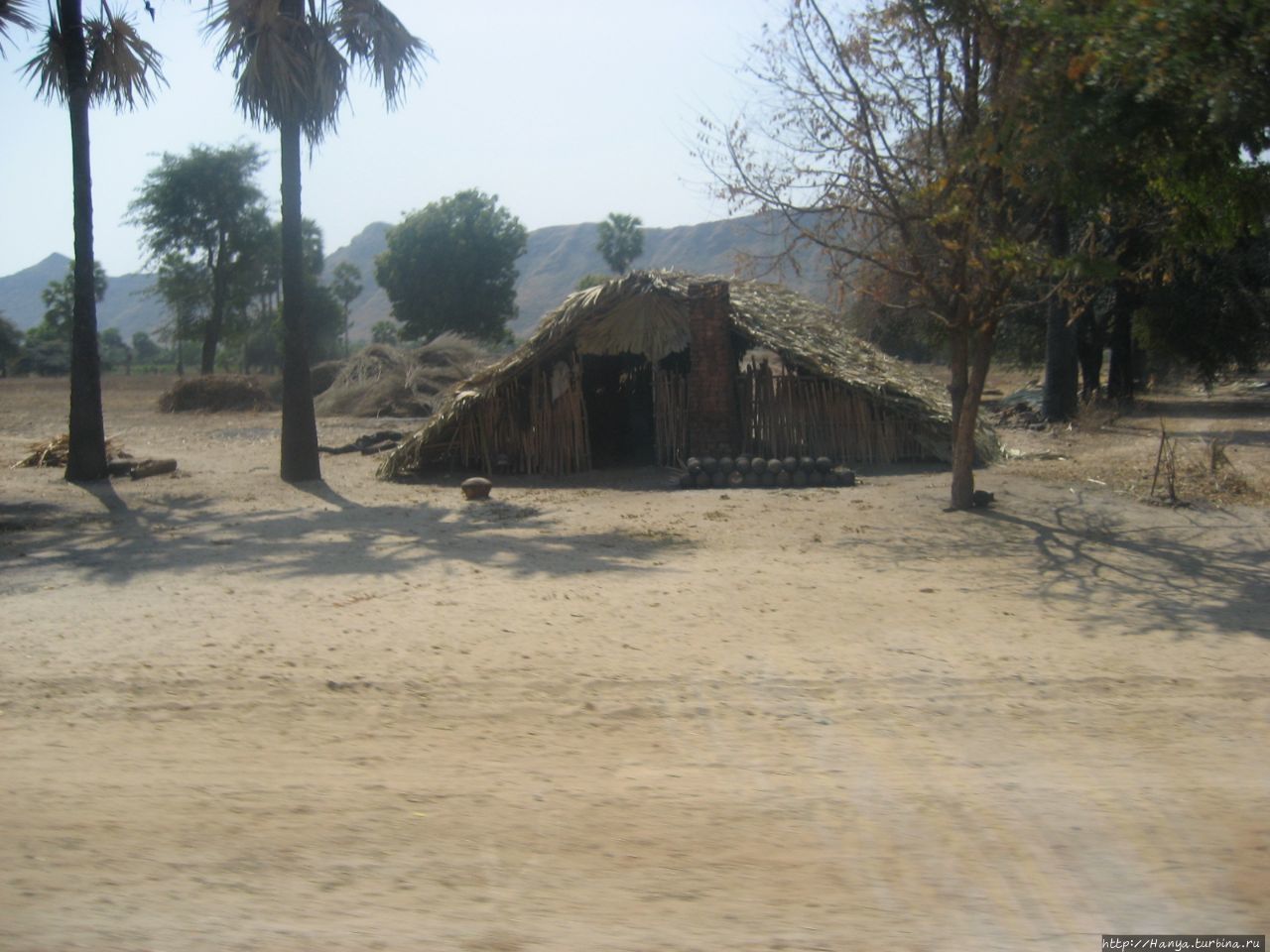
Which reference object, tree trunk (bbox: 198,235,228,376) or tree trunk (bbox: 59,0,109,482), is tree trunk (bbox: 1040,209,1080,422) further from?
tree trunk (bbox: 198,235,228,376)

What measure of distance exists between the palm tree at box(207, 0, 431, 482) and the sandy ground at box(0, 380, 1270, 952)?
5019mm

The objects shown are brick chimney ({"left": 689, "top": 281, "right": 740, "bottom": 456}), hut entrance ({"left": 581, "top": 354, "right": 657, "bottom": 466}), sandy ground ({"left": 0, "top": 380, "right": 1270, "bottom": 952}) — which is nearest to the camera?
sandy ground ({"left": 0, "top": 380, "right": 1270, "bottom": 952})

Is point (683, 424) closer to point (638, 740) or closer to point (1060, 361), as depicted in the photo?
point (1060, 361)

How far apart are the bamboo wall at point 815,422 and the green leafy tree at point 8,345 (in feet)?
145

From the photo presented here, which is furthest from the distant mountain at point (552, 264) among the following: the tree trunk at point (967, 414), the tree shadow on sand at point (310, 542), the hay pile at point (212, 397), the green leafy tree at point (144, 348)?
the tree trunk at point (967, 414)

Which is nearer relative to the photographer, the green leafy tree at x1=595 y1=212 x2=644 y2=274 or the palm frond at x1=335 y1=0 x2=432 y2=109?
the palm frond at x1=335 y1=0 x2=432 y2=109

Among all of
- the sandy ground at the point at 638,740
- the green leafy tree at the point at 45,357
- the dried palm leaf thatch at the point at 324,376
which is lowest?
the sandy ground at the point at 638,740

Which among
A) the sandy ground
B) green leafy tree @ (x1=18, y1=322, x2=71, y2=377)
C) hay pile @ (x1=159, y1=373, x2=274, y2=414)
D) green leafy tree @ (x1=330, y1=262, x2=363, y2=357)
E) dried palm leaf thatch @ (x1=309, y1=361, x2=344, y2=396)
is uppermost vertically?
green leafy tree @ (x1=330, y1=262, x2=363, y2=357)

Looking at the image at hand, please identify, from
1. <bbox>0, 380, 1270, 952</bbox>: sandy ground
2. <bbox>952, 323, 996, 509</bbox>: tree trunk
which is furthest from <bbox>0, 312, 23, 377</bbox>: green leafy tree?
<bbox>952, 323, 996, 509</bbox>: tree trunk

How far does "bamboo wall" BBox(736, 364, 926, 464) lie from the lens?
15.5 metres

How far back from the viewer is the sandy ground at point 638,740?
354 centimetres

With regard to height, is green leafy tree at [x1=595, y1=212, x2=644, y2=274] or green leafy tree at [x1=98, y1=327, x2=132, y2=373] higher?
green leafy tree at [x1=595, y1=212, x2=644, y2=274]

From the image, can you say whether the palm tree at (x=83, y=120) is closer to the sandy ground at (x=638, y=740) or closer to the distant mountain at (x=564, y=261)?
the sandy ground at (x=638, y=740)

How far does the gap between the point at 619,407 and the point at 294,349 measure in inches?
241
